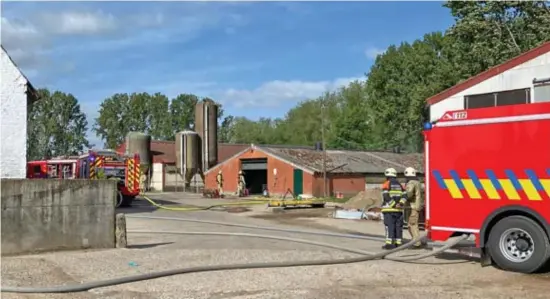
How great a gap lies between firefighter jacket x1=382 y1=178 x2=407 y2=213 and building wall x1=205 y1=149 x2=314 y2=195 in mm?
25849

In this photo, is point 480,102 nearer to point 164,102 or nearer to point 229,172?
point 229,172

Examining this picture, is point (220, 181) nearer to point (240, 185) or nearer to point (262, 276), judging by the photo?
point (240, 185)

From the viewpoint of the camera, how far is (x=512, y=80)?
65.6 feet

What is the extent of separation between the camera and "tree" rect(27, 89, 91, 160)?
9119cm

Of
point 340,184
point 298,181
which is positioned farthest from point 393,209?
point 340,184

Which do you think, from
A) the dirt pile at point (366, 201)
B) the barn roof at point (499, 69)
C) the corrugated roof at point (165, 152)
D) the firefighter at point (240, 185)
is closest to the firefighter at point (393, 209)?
the barn roof at point (499, 69)

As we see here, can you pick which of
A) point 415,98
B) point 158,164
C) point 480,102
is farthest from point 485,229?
point 158,164

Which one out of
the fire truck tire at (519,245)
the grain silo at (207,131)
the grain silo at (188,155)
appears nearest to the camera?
the fire truck tire at (519,245)

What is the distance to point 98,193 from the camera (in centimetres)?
1188

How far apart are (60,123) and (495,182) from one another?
307 feet

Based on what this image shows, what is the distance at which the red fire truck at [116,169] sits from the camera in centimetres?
2589

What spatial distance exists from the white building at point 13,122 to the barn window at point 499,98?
48.3 feet

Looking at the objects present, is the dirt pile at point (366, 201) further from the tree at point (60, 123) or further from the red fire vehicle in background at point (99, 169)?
the tree at point (60, 123)

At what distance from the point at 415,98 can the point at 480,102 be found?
69.9 ft
